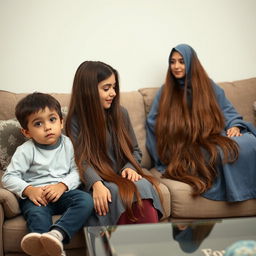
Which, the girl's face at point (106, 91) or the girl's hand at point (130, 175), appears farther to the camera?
the girl's face at point (106, 91)

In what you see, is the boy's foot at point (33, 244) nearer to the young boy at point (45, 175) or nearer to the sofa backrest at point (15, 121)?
the young boy at point (45, 175)

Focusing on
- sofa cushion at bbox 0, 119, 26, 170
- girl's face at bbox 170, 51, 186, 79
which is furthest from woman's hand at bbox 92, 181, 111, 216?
girl's face at bbox 170, 51, 186, 79

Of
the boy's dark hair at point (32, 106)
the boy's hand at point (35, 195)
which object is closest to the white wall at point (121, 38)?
the boy's dark hair at point (32, 106)

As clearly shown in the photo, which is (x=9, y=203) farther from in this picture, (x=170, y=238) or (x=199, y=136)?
(x=199, y=136)

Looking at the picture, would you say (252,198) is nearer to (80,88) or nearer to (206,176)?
(206,176)

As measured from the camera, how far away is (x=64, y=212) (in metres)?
1.98

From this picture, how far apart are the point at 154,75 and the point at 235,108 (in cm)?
60

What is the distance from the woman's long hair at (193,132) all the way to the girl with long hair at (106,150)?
23 centimetres

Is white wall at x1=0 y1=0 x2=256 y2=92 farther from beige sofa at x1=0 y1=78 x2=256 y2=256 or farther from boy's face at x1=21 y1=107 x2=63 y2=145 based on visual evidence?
boy's face at x1=21 y1=107 x2=63 y2=145

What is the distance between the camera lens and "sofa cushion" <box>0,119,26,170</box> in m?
2.27

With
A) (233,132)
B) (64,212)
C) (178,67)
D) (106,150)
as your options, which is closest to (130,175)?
(106,150)

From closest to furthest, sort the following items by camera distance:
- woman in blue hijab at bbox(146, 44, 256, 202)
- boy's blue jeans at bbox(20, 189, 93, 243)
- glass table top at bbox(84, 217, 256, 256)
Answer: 1. glass table top at bbox(84, 217, 256, 256)
2. boy's blue jeans at bbox(20, 189, 93, 243)
3. woman in blue hijab at bbox(146, 44, 256, 202)

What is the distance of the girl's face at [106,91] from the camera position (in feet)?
7.52

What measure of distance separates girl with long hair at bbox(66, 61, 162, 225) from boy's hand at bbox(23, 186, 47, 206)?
0.22 meters
